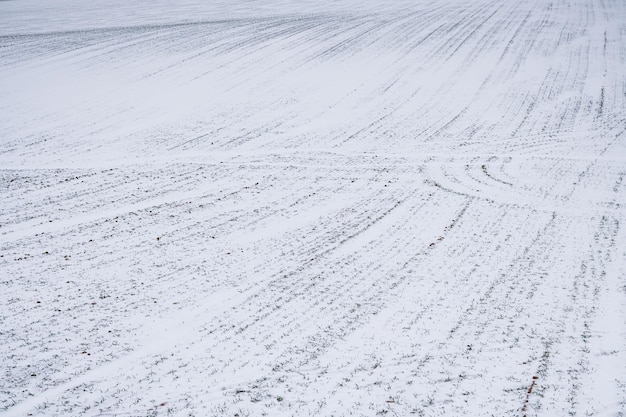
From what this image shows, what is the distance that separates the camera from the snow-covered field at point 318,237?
7734 millimetres

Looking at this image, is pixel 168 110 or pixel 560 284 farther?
pixel 168 110

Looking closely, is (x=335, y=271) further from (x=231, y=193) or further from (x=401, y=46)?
(x=401, y=46)

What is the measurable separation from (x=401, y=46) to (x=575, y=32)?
397 inches

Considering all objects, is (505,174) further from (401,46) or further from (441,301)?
(401,46)

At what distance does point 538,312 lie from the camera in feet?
30.1

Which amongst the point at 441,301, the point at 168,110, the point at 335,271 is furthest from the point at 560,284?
the point at 168,110

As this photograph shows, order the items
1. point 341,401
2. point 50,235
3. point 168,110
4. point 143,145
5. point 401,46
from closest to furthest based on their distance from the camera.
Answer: point 341,401, point 50,235, point 143,145, point 168,110, point 401,46

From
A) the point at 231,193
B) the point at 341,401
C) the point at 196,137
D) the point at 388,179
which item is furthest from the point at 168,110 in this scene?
the point at 341,401

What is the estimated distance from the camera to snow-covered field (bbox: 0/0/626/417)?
773 centimetres

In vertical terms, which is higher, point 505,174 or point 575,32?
point 575,32

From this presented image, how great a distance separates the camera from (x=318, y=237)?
12.3 m

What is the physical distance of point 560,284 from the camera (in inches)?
396

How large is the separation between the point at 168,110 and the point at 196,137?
388 centimetres

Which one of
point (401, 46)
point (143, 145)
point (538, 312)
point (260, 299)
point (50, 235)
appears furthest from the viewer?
point (401, 46)
